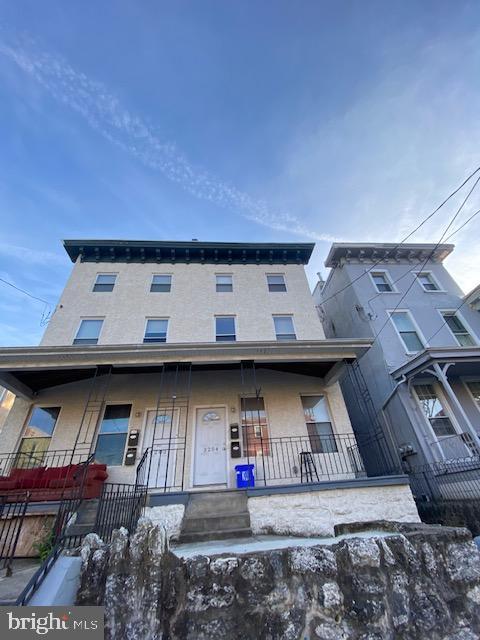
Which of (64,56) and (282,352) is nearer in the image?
(282,352)

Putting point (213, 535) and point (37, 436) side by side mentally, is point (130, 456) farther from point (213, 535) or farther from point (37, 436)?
point (213, 535)

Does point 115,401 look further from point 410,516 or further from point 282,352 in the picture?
point 410,516

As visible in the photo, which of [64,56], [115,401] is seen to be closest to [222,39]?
[64,56]

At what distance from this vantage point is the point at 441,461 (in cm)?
723

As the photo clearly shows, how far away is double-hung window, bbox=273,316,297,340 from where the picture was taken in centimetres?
995

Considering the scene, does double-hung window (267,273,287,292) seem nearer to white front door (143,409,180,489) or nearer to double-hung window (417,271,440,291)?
white front door (143,409,180,489)

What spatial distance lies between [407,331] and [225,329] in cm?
707

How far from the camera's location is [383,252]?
41.4 feet

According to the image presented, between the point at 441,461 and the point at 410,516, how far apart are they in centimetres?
309

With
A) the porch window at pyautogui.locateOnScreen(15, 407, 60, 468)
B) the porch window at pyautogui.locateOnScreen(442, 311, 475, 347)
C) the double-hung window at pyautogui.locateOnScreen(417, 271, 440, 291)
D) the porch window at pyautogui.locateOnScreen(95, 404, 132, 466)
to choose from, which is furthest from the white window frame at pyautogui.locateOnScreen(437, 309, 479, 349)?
the porch window at pyautogui.locateOnScreen(15, 407, 60, 468)

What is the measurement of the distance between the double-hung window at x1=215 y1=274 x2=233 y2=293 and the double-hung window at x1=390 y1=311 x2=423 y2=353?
6.57 meters

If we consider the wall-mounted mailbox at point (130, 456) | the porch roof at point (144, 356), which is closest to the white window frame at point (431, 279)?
the porch roof at point (144, 356)

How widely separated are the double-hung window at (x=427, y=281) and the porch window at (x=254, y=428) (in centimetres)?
935

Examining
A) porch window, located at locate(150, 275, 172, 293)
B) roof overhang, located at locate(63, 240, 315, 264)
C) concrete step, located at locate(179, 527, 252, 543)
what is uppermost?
roof overhang, located at locate(63, 240, 315, 264)
